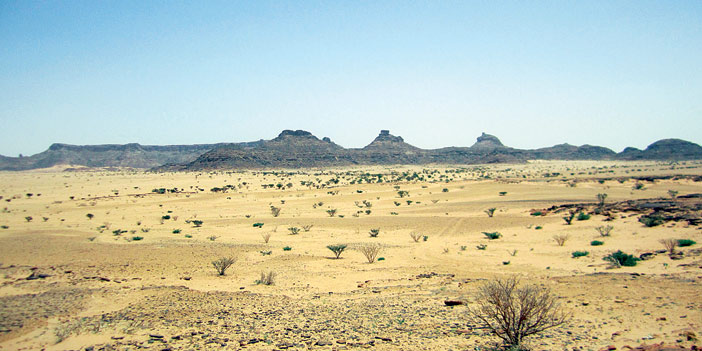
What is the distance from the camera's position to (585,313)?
9.92m

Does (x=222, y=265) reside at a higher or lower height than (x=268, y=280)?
higher

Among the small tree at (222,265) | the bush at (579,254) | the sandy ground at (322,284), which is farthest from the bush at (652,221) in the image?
the small tree at (222,265)

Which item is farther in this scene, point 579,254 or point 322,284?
point 579,254

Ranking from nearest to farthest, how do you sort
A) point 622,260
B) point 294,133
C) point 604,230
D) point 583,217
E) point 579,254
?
1. point 622,260
2. point 579,254
3. point 604,230
4. point 583,217
5. point 294,133

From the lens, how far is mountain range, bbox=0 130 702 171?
469 ft

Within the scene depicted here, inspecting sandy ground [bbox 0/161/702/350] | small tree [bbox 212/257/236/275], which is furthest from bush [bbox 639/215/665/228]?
small tree [bbox 212/257/236/275]

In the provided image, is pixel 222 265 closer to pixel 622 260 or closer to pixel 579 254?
pixel 579 254

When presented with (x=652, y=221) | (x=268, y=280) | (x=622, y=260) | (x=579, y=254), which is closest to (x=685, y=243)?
(x=579, y=254)

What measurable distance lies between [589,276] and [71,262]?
2097 centimetres

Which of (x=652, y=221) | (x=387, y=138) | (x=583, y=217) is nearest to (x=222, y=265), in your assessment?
(x=652, y=221)

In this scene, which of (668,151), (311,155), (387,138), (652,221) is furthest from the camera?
(387,138)

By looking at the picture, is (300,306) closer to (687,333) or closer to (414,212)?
(687,333)

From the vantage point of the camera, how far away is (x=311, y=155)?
15250 centimetres

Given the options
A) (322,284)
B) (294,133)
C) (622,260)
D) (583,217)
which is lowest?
(322,284)
